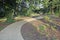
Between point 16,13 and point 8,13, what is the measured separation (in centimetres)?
330

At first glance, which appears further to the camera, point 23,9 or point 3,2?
point 23,9

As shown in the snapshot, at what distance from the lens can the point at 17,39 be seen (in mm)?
10812

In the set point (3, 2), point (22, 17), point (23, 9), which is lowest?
point (22, 17)

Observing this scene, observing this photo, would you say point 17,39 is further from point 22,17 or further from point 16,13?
point 22,17

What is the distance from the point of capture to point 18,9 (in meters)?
24.1

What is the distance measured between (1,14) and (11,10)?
1.61m

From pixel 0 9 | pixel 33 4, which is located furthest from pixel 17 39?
pixel 0 9

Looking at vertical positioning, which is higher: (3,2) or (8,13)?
(3,2)

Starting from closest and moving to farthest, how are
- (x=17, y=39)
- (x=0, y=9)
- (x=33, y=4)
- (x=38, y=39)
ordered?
(x=17, y=39) → (x=38, y=39) → (x=33, y=4) → (x=0, y=9)

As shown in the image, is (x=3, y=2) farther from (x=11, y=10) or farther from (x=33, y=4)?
(x=33, y=4)

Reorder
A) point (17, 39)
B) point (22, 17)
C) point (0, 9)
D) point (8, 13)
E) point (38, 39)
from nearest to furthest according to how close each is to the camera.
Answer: point (17, 39) < point (38, 39) < point (0, 9) < point (8, 13) < point (22, 17)

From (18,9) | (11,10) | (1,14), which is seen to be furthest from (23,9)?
(1,14)

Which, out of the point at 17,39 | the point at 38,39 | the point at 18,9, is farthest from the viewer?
the point at 18,9

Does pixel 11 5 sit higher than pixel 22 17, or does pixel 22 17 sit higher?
pixel 11 5
